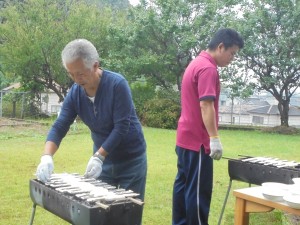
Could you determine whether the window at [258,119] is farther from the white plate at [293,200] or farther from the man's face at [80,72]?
the man's face at [80,72]

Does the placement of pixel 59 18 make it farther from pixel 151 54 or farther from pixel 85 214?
pixel 85 214

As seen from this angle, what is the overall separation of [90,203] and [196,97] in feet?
5.13

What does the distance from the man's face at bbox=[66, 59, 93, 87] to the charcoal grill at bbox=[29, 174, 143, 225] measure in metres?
0.63

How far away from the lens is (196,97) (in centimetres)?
346

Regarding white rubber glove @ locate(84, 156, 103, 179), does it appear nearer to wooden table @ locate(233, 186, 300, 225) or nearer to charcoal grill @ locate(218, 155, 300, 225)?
wooden table @ locate(233, 186, 300, 225)

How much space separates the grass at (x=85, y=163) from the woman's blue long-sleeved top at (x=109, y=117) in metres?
1.46

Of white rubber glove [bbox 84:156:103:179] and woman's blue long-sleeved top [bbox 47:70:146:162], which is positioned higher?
A: woman's blue long-sleeved top [bbox 47:70:146:162]

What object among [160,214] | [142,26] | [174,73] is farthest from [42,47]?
[160,214]

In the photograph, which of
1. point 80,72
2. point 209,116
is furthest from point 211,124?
point 80,72

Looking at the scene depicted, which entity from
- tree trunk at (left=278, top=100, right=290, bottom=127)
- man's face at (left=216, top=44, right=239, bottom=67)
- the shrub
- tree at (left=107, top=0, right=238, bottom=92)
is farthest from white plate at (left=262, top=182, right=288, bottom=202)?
tree trunk at (left=278, top=100, right=290, bottom=127)

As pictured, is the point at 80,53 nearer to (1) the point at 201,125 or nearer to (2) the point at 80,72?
(2) the point at 80,72

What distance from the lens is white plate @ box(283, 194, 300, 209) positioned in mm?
2477

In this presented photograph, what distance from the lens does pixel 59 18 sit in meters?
18.0

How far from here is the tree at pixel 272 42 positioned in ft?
51.5
